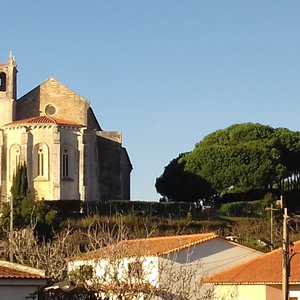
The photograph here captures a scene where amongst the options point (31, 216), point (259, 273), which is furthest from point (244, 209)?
point (259, 273)

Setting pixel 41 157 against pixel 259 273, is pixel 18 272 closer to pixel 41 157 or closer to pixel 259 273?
pixel 259 273

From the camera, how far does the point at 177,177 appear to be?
292 feet

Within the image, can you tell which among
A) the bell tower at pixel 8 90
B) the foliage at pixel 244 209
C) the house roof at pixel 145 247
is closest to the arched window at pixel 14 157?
the bell tower at pixel 8 90

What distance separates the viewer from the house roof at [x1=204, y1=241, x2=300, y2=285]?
34344 millimetres

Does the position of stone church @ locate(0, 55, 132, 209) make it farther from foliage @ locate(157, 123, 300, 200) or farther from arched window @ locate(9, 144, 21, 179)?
foliage @ locate(157, 123, 300, 200)

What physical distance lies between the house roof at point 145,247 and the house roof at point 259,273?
196cm

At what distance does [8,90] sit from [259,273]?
4921 cm

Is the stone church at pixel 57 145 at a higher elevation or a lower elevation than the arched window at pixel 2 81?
lower

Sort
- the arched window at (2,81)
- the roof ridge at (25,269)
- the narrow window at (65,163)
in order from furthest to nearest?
the arched window at (2,81) < the narrow window at (65,163) < the roof ridge at (25,269)

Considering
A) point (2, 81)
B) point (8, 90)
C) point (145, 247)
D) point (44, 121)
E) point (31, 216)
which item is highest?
point (2, 81)

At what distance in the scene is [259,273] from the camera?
3544 cm

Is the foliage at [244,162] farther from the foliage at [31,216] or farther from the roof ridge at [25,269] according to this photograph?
the roof ridge at [25,269]

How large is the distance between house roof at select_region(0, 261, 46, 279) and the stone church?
47738mm

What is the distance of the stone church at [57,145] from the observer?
73938mm
